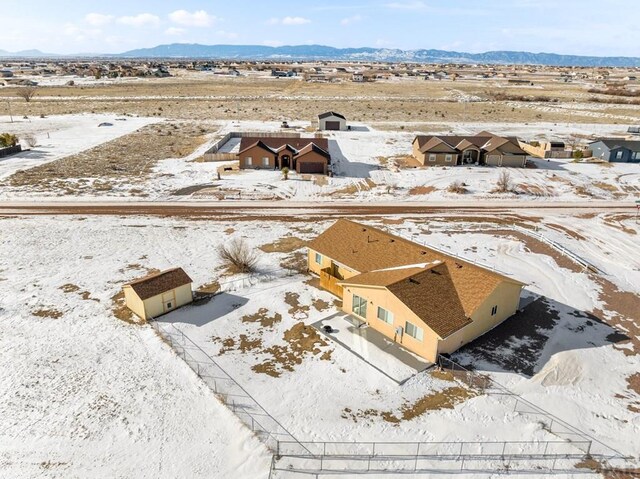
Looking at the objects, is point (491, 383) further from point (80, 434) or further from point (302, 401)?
point (80, 434)

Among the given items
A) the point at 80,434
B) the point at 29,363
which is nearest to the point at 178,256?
the point at 29,363

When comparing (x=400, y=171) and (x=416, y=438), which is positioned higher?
(x=400, y=171)

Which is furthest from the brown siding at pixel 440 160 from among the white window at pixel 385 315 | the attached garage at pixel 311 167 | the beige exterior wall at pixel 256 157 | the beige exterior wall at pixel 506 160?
the white window at pixel 385 315

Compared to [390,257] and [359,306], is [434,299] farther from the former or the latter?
[390,257]

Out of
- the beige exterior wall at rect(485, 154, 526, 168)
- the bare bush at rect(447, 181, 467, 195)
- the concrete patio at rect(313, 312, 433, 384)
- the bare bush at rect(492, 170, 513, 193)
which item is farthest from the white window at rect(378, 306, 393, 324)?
the beige exterior wall at rect(485, 154, 526, 168)

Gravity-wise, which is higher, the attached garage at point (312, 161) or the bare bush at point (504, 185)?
the attached garage at point (312, 161)

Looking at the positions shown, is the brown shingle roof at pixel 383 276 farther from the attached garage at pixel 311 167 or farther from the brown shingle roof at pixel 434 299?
the attached garage at pixel 311 167
